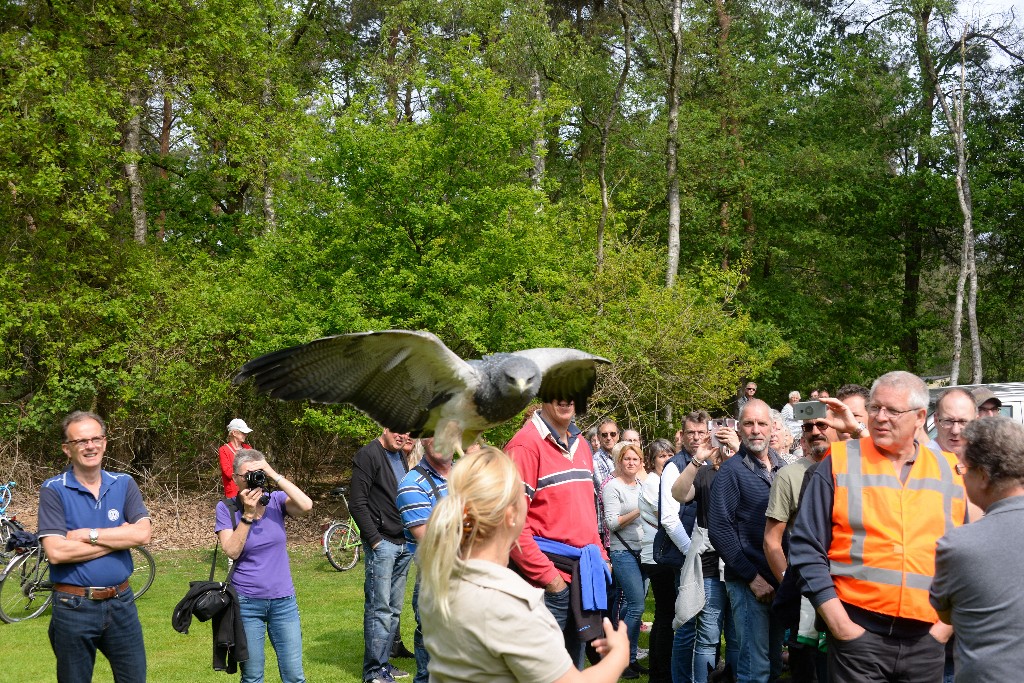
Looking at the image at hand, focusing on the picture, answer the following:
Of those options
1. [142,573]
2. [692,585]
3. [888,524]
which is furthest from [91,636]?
[142,573]

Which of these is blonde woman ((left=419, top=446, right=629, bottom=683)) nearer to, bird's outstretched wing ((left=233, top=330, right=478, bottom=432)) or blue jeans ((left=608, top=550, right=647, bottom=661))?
bird's outstretched wing ((left=233, top=330, right=478, bottom=432))

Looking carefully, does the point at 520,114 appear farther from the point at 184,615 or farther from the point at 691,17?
the point at 691,17

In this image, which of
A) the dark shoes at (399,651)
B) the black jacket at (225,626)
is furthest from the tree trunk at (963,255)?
the black jacket at (225,626)

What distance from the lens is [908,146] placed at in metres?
28.0

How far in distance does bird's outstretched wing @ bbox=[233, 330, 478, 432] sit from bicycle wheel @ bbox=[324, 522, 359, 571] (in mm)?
7471

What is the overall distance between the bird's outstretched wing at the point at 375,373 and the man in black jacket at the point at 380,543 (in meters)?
1.88

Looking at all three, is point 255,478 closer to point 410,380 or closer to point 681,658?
point 410,380

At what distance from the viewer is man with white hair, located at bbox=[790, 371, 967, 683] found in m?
3.75

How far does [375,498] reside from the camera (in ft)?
23.7

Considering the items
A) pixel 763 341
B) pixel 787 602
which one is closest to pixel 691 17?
pixel 763 341

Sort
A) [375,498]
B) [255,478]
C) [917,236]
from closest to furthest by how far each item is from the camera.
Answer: [255,478], [375,498], [917,236]

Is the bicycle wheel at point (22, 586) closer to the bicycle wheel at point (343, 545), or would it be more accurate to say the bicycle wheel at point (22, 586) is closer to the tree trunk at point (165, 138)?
the bicycle wheel at point (343, 545)

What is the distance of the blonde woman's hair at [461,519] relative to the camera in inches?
95.2

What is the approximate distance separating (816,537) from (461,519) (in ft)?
6.87
